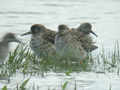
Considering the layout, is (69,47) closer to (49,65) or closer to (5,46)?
(49,65)

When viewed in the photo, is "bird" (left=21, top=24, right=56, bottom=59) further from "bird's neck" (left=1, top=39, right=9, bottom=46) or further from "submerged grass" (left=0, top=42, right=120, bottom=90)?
"bird's neck" (left=1, top=39, right=9, bottom=46)

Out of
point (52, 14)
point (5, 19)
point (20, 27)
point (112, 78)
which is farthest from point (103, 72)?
point (52, 14)

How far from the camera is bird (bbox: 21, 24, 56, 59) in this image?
10.5 meters

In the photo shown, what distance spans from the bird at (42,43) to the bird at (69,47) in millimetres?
311

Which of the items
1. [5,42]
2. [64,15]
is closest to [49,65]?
[5,42]

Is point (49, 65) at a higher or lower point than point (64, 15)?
lower

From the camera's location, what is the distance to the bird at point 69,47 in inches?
393

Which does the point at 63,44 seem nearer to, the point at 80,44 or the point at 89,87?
the point at 80,44

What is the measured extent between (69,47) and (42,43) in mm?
948

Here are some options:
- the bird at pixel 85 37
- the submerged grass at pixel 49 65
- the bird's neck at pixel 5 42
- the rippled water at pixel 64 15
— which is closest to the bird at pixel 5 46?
the bird's neck at pixel 5 42

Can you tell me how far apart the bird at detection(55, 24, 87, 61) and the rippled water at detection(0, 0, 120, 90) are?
2.89 meters

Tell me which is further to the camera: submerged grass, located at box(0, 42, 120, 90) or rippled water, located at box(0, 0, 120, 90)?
rippled water, located at box(0, 0, 120, 90)

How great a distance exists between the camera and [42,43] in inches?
422

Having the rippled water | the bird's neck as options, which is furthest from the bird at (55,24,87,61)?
the rippled water
